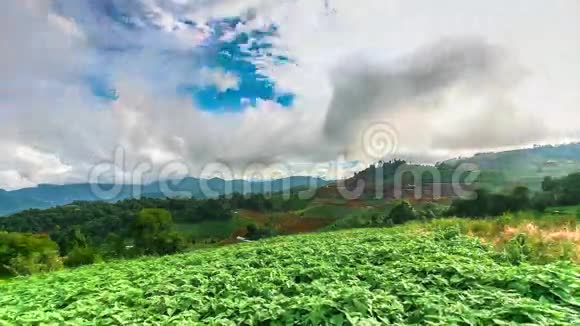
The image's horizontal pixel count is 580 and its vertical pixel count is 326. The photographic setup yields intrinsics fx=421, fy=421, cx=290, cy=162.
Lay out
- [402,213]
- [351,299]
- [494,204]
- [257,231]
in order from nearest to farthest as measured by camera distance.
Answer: [351,299], [494,204], [402,213], [257,231]

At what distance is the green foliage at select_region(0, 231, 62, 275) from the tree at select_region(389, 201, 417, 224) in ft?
72.0

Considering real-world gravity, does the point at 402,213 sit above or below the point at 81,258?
above

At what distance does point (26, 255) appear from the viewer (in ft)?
94.2

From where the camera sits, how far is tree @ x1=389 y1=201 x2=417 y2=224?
2852 cm

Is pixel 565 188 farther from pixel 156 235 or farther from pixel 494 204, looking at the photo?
pixel 156 235

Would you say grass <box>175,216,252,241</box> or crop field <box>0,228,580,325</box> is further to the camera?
grass <box>175,216,252,241</box>

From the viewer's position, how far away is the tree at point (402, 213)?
93.6 ft

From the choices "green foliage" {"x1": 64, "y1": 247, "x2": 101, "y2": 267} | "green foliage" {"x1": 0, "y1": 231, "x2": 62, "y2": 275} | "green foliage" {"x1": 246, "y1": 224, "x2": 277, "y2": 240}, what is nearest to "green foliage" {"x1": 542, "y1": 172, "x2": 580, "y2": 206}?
"green foliage" {"x1": 246, "y1": 224, "x2": 277, "y2": 240}

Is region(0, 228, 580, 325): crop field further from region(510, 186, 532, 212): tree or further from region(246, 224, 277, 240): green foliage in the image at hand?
region(246, 224, 277, 240): green foliage

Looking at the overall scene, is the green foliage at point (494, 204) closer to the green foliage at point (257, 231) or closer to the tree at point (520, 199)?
the tree at point (520, 199)

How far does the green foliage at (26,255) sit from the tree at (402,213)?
2194 centimetres

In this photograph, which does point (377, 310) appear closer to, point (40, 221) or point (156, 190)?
point (156, 190)

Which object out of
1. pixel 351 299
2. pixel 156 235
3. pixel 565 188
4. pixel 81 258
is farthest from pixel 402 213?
pixel 351 299

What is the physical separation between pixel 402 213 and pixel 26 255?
85.0 feet
